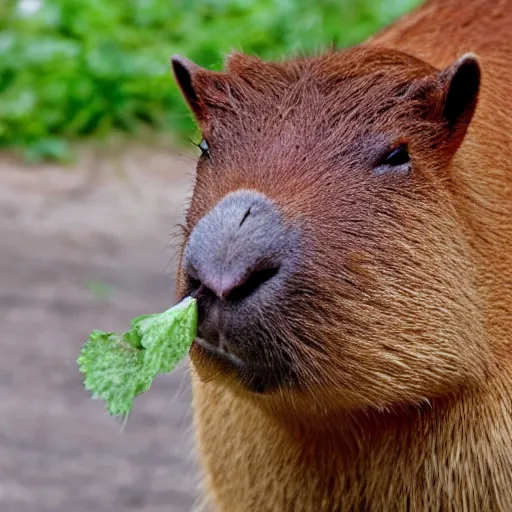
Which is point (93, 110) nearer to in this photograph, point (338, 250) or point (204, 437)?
point (204, 437)

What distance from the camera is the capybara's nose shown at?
12.9 ft

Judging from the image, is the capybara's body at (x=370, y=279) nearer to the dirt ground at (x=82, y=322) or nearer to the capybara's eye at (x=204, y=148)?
the capybara's eye at (x=204, y=148)

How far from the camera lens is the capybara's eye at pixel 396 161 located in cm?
437

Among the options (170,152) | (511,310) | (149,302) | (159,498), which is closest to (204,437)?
(511,310)

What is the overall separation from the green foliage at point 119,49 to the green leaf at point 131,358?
8.71 metres

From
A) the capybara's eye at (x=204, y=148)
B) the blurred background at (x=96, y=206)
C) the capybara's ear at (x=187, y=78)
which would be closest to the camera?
the capybara's eye at (x=204, y=148)

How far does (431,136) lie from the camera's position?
4.46m

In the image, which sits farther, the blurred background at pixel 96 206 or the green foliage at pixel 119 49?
the green foliage at pixel 119 49

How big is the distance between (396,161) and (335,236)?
417 mm

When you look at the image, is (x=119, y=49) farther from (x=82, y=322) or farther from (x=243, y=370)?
(x=243, y=370)

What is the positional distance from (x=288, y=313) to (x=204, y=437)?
155 centimetres

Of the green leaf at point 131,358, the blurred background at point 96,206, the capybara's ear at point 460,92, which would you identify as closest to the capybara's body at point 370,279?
the capybara's ear at point 460,92

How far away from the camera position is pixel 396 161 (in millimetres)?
4402

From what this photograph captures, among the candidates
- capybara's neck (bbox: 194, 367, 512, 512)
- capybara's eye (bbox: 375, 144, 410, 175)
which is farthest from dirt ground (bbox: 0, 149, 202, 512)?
capybara's eye (bbox: 375, 144, 410, 175)
